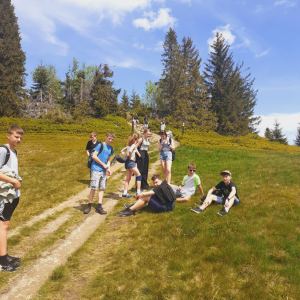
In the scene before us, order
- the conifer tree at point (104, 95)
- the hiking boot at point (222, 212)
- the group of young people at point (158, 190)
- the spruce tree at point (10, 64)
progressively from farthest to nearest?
the conifer tree at point (104, 95)
the spruce tree at point (10, 64)
the group of young people at point (158, 190)
the hiking boot at point (222, 212)

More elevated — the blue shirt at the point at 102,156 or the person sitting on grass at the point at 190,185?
the blue shirt at the point at 102,156

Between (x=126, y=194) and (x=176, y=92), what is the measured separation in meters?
42.6

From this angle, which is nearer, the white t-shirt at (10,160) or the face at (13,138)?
the white t-shirt at (10,160)

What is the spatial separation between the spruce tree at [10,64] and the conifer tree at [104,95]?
1433cm

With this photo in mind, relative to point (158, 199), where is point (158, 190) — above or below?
above

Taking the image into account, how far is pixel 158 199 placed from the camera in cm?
659

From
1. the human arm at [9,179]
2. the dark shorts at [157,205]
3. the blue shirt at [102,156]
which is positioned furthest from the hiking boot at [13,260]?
the dark shorts at [157,205]

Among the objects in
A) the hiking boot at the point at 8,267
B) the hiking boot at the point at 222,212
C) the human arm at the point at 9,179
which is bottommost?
the hiking boot at the point at 8,267

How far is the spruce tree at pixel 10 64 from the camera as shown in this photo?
3938 centimetres

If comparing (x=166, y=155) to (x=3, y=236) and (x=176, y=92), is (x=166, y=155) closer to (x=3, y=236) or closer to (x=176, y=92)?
(x=3, y=236)

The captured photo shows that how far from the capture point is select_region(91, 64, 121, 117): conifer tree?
162ft

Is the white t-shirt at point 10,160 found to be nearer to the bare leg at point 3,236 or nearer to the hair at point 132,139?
the bare leg at point 3,236

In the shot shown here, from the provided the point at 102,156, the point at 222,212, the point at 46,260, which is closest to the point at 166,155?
the point at 102,156

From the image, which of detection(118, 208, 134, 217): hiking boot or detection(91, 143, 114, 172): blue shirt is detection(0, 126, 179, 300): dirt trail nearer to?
detection(118, 208, 134, 217): hiking boot
